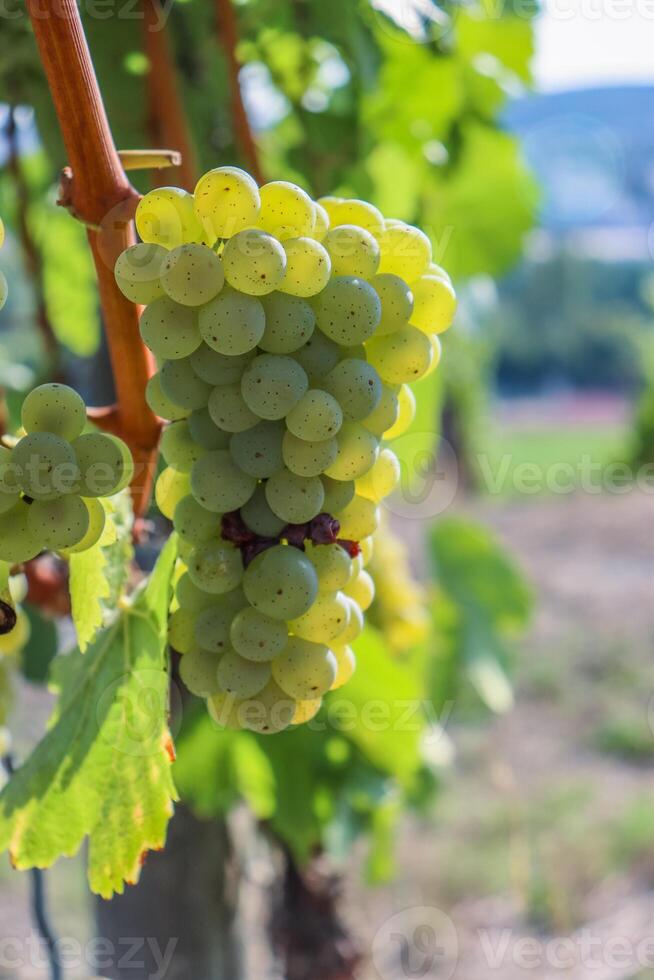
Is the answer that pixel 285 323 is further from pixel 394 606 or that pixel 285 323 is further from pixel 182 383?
Result: pixel 394 606

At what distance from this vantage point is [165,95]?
0.77m

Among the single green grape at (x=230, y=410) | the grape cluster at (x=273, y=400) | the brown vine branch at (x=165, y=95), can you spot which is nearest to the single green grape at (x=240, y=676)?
the grape cluster at (x=273, y=400)

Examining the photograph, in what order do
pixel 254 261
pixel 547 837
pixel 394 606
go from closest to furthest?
1. pixel 254 261
2. pixel 394 606
3. pixel 547 837

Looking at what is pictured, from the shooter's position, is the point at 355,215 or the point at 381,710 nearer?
the point at 355,215

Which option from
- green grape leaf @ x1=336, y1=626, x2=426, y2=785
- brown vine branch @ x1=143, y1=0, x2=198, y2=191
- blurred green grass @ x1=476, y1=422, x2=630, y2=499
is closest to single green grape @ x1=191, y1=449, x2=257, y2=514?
brown vine branch @ x1=143, y1=0, x2=198, y2=191

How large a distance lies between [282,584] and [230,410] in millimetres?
76

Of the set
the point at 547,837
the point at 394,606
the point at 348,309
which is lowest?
the point at 547,837

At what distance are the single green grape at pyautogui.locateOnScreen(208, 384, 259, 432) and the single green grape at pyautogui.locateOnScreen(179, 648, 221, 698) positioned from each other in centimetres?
10

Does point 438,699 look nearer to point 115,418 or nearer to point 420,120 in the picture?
point 420,120

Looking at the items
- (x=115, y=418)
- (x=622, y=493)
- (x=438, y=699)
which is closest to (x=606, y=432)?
(x=622, y=493)

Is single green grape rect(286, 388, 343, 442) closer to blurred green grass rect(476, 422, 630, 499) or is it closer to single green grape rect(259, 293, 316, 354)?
single green grape rect(259, 293, 316, 354)

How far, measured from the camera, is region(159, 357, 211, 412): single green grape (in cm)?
43

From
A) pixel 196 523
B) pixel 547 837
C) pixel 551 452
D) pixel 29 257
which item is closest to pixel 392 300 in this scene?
pixel 196 523

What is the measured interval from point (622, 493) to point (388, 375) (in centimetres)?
633
